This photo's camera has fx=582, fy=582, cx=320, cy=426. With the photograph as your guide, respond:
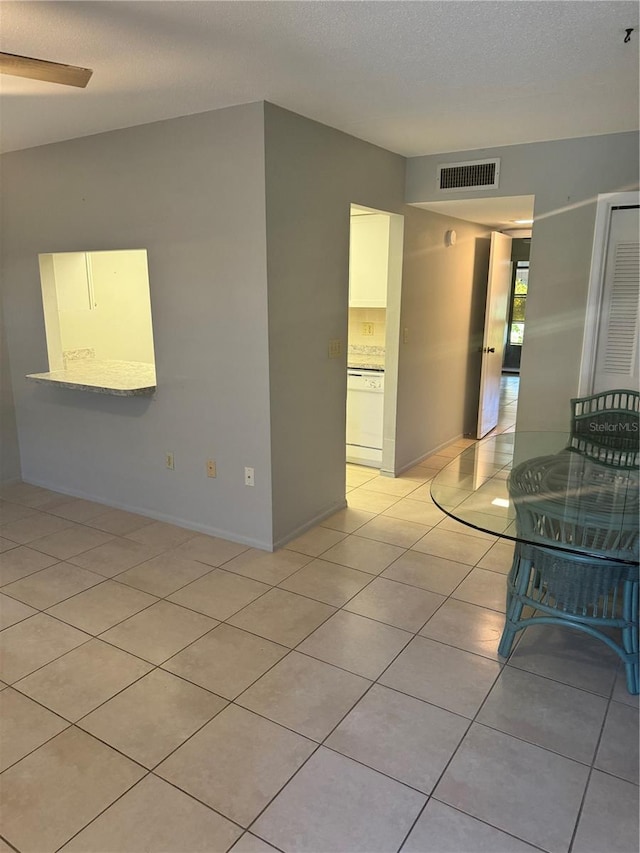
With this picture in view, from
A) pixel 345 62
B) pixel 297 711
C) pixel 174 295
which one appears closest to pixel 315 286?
pixel 174 295

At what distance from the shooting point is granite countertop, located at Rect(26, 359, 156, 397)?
363 cm

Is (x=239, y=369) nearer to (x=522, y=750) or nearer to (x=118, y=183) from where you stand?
(x=118, y=183)

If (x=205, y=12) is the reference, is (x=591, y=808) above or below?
below

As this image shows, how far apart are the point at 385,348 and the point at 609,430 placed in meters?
1.89

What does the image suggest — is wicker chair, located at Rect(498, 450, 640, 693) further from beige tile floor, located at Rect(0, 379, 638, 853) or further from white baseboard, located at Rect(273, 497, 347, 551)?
white baseboard, located at Rect(273, 497, 347, 551)

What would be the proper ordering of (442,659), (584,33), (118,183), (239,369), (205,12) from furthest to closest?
(118,183) → (239,369) → (442,659) → (584,33) → (205,12)

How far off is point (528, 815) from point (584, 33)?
261cm

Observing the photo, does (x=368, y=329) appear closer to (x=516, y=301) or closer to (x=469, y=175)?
(x=469, y=175)

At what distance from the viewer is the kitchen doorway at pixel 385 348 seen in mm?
4520

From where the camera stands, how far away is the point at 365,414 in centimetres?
493

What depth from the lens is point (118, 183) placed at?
11.6 feet

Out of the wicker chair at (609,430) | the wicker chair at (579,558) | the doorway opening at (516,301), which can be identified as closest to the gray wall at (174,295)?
the wicker chair at (579,558)

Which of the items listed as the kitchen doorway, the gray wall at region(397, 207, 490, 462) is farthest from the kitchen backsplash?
the gray wall at region(397, 207, 490, 462)

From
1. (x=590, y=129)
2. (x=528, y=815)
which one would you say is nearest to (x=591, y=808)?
(x=528, y=815)
